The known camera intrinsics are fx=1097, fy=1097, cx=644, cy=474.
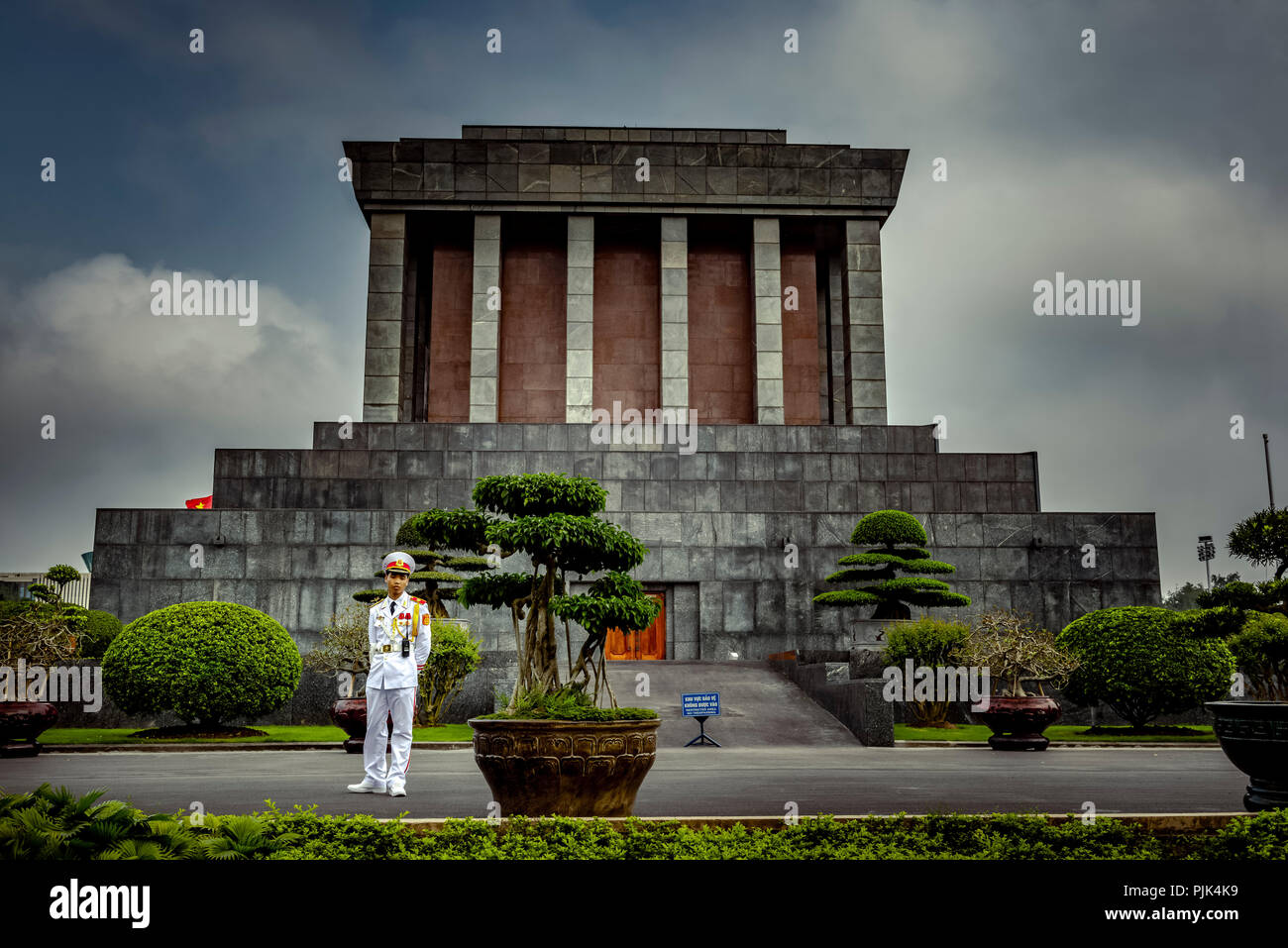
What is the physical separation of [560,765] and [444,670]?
11372mm

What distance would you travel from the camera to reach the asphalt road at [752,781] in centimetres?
806

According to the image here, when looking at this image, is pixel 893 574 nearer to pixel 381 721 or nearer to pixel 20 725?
pixel 381 721

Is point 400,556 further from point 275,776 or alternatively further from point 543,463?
point 543,463

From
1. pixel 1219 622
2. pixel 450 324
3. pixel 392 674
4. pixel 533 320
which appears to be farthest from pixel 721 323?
pixel 392 674

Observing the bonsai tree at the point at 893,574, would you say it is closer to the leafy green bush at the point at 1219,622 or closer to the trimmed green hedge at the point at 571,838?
the leafy green bush at the point at 1219,622

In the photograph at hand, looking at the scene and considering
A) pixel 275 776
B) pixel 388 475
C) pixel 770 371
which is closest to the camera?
pixel 275 776

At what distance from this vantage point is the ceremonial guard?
865cm

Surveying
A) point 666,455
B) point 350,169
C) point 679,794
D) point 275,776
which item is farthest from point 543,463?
point 679,794

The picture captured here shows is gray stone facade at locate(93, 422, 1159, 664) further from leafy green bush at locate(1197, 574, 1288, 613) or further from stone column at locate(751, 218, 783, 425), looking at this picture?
leafy green bush at locate(1197, 574, 1288, 613)

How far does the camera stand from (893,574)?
2134 cm

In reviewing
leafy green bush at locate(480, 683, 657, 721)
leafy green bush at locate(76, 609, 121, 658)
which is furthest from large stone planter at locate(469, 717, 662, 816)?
leafy green bush at locate(76, 609, 121, 658)

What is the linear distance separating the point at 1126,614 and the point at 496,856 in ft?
51.6

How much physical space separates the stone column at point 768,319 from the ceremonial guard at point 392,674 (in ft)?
74.8

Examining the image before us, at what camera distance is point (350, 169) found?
103 feet
